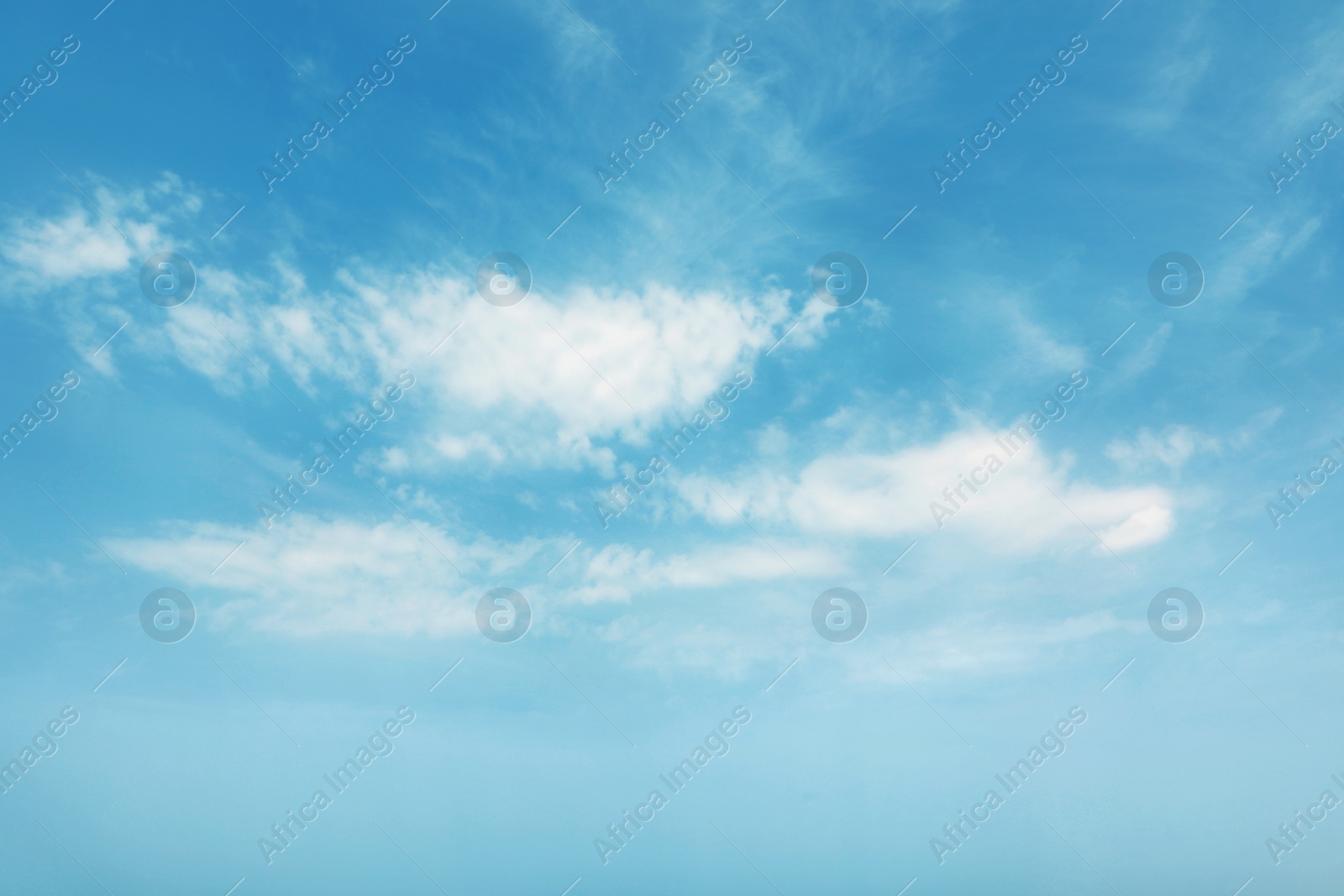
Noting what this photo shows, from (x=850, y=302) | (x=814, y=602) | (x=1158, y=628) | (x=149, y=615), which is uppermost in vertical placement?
(x=149, y=615)

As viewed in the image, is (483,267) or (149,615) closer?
(483,267)

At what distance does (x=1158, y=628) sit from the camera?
30.3 meters

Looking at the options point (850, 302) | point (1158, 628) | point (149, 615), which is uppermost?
point (149, 615)

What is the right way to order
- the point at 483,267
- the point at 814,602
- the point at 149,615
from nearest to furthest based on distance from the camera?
the point at 483,267
the point at 149,615
the point at 814,602

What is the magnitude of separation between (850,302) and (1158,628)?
17.3 m

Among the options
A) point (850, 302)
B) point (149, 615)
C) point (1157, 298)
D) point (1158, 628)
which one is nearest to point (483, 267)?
point (850, 302)

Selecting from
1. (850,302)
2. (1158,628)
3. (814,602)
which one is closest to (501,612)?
(814,602)

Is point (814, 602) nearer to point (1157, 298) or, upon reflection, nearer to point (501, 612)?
point (501, 612)

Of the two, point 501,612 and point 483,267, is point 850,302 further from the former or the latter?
point 501,612

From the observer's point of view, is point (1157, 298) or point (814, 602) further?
A: point (814, 602)

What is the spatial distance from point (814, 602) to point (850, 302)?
11.9 m

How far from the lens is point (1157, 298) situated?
93.0 feet

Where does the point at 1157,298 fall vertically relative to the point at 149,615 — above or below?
below

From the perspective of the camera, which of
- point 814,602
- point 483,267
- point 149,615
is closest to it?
point 483,267
